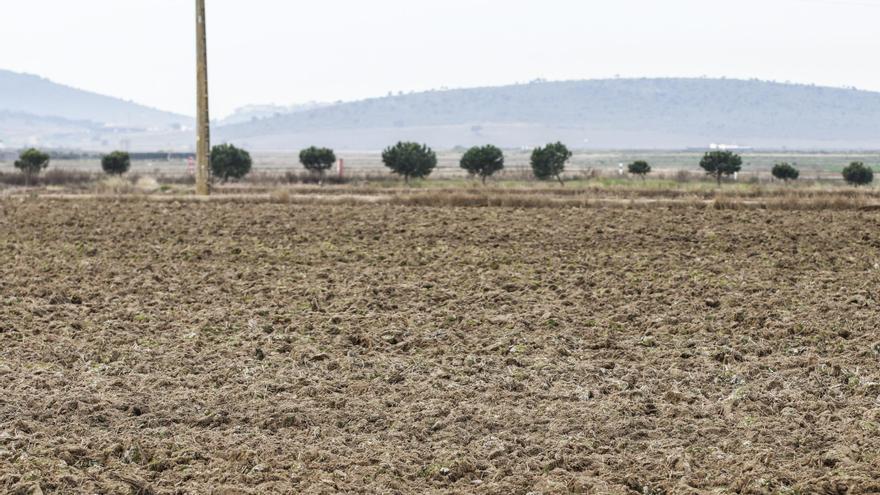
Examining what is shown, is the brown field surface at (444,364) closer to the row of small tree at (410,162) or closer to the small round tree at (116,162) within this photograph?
the row of small tree at (410,162)

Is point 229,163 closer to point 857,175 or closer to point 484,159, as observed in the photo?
point 484,159

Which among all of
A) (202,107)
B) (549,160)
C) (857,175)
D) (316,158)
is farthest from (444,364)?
(857,175)

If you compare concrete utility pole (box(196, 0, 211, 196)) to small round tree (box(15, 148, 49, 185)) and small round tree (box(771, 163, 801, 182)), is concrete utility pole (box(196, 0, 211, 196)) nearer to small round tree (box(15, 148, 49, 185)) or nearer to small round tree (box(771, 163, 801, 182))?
small round tree (box(15, 148, 49, 185))

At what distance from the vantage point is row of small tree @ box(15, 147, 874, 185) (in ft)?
178

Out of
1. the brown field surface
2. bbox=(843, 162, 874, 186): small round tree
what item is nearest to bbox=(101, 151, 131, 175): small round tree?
the brown field surface

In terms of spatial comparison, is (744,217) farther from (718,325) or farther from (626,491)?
(626,491)

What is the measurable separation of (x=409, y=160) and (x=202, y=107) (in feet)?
75.9

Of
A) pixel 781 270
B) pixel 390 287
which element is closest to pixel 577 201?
pixel 781 270

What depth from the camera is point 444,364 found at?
38.0ft

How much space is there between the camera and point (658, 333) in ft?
42.4

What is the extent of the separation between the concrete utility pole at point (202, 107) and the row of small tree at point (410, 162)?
1962 cm

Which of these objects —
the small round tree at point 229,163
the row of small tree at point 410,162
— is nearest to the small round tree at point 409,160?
the row of small tree at point 410,162

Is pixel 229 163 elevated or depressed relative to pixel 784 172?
elevated

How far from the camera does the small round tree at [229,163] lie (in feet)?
180
